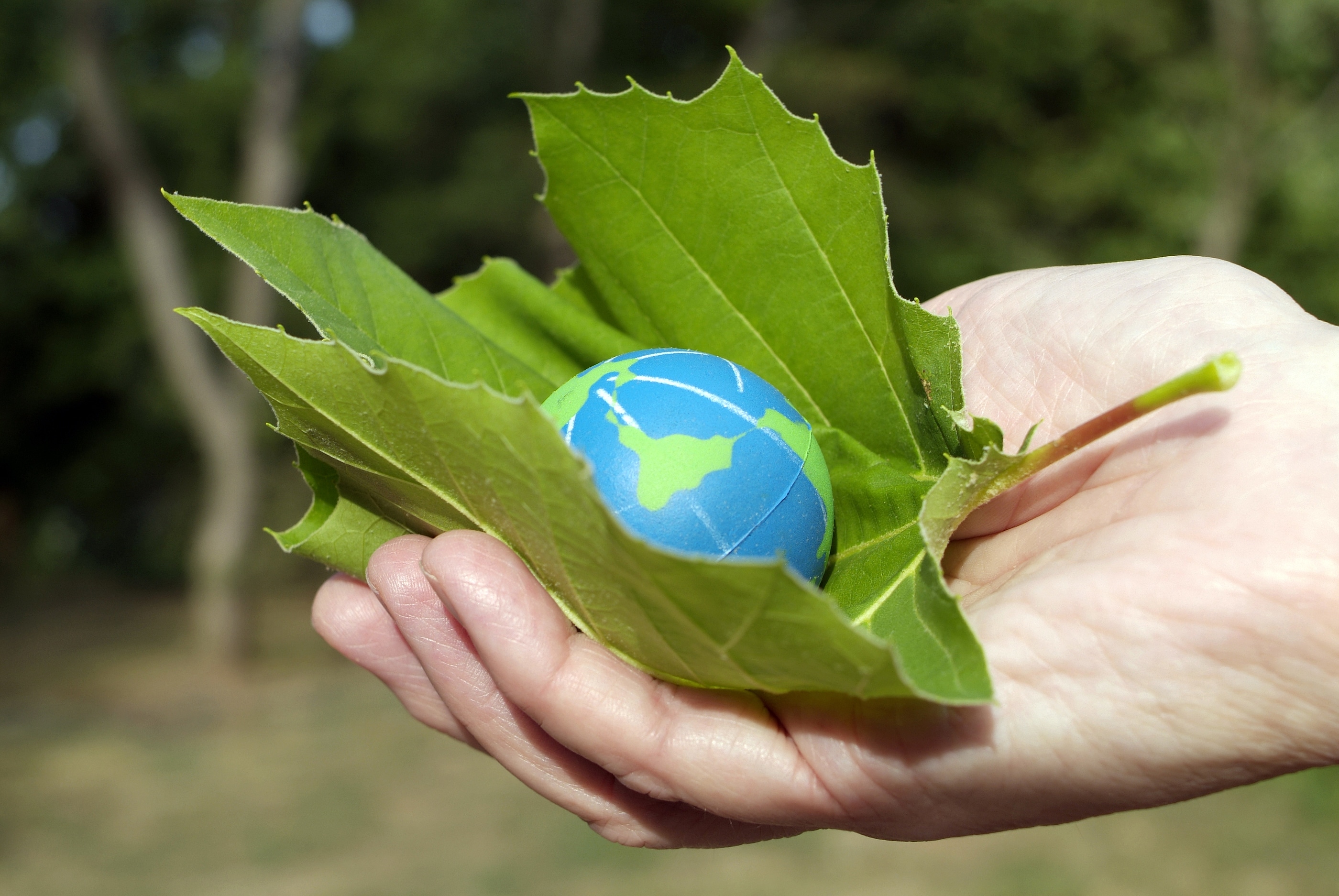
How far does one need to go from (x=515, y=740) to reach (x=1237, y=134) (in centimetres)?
1204

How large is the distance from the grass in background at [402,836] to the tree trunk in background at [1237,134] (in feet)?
19.8

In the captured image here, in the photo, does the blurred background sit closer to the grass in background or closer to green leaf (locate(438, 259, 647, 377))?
the grass in background

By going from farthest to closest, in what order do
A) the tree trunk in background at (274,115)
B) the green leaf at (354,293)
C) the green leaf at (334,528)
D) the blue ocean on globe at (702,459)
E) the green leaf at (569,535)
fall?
the tree trunk in background at (274,115)
the green leaf at (334,528)
the blue ocean on globe at (702,459)
the green leaf at (354,293)
the green leaf at (569,535)

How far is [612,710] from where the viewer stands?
1915 millimetres

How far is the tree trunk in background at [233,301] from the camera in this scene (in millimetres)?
11070

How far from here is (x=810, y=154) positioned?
2.07 meters

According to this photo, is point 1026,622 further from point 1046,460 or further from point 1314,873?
point 1314,873

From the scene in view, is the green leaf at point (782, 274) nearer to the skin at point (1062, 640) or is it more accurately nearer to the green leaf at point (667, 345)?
the green leaf at point (667, 345)

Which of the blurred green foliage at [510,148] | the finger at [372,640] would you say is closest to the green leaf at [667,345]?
the finger at [372,640]

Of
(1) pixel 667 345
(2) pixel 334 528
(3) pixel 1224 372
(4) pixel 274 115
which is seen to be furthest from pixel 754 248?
(4) pixel 274 115

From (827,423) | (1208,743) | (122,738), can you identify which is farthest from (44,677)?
(1208,743)

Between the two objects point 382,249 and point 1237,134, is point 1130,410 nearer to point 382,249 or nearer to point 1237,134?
point 1237,134

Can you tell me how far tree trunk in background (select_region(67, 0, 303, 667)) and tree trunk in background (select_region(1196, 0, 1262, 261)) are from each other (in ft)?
34.3

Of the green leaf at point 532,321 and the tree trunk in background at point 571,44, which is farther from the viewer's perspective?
the tree trunk in background at point 571,44
